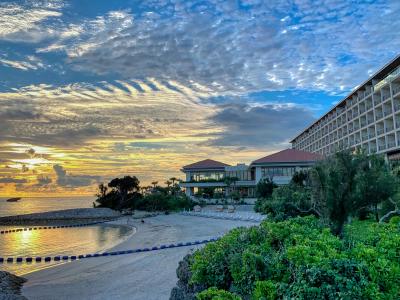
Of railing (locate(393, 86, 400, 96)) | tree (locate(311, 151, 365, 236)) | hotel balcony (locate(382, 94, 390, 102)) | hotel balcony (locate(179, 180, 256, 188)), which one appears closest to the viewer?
tree (locate(311, 151, 365, 236))

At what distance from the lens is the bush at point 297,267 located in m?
4.57

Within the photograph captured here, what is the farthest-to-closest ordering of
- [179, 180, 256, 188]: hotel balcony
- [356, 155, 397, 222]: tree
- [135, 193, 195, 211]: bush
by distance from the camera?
[135, 193, 195, 211]: bush, [179, 180, 256, 188]: hotel balcony, [356, 155, 397, 222]: tree

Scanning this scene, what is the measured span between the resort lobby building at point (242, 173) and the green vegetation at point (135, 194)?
12.6ft

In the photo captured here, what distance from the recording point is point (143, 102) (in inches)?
1037

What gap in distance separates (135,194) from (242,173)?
21944mm

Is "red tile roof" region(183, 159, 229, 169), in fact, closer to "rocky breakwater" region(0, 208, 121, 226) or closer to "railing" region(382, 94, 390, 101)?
"rocky breakwater" region(0, 208, 121, 226)

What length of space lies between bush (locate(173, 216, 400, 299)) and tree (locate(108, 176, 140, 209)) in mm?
62124

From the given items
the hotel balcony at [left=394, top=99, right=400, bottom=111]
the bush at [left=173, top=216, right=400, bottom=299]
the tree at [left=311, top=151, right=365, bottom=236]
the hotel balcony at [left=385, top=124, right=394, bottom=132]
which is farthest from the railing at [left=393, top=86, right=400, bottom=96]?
the bush at [left=173, top=216, right=400, bottom=299]

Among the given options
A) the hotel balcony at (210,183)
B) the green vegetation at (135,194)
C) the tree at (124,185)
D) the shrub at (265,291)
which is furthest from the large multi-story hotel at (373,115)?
the tree at (124,185)

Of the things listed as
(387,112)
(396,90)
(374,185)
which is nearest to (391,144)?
(387,112)

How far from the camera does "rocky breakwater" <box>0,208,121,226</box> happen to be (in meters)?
61.2

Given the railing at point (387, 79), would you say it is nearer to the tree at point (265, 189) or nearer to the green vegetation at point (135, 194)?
the tree at point (265, 189)

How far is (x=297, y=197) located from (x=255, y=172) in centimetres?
3275

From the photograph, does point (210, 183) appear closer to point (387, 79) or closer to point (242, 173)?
point (242, 173)
